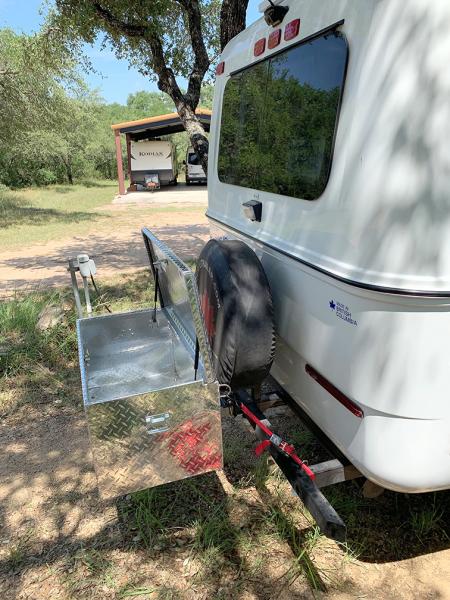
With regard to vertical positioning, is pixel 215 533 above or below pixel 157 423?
below

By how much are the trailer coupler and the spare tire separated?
6.1 inches

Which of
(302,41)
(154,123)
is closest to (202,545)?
(302,41)

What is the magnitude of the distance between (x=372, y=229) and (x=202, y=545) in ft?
6.02

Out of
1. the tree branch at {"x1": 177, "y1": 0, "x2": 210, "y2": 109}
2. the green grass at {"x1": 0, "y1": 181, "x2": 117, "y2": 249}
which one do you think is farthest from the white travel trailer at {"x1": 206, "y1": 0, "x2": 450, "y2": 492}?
the green grass at {"x1": 0, "y1": 181, "x2": 117, "y2": 249}

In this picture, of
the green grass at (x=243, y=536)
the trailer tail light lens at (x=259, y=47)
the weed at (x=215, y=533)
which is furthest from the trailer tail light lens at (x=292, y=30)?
the weed at (x=215, y=533)

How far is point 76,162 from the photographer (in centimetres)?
3422

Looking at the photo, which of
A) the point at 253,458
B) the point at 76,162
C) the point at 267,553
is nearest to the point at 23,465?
the point at 253,458

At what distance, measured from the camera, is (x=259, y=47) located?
2.82 meters

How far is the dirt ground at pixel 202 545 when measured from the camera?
221cm

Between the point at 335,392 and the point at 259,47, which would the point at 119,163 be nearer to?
the point at 259,47

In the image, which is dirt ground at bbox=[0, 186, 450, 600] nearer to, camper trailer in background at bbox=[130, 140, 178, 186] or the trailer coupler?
the trailer coupler

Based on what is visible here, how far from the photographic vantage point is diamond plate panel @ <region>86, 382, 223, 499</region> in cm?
204

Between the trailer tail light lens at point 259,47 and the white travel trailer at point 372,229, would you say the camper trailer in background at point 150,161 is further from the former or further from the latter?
the white travel trailer at point 372,229

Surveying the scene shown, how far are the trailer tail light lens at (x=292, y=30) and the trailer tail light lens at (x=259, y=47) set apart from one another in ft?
1.10
